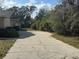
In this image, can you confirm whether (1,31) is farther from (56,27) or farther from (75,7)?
(75,7)

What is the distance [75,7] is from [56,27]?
8.67m

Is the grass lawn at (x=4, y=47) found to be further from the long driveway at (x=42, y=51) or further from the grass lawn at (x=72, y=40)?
the grass lawn at (x=72, y=40)

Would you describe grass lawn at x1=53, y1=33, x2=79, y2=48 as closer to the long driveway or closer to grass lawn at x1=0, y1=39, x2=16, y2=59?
the long driveway

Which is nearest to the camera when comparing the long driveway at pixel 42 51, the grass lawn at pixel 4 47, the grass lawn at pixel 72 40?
the long driveway at pixel 42 51

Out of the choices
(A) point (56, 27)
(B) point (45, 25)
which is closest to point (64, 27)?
(A) point (56, 27)

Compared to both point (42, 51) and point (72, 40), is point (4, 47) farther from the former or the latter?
point (72, 40)

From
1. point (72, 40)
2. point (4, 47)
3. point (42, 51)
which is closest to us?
point (42, 51)

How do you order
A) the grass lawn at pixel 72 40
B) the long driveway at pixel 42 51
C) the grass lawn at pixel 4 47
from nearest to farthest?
the long driveway at pixel 42 51 → the grass lawn at pixel 4 47 → the grass lawn at pixel 72 40

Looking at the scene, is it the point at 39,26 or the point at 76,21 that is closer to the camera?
the point at 76,21

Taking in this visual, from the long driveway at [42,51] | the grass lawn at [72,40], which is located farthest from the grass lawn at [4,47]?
the grass lawn at [72,40]

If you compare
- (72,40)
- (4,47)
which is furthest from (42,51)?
(72,40)

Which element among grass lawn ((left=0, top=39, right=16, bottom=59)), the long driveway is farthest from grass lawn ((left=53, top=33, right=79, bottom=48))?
grass lawn ((left=0, top=39, right=16, bottom=59))

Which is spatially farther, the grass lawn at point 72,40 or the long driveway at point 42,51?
the grass lawn at point 72,40

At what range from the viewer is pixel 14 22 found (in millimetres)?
75938
